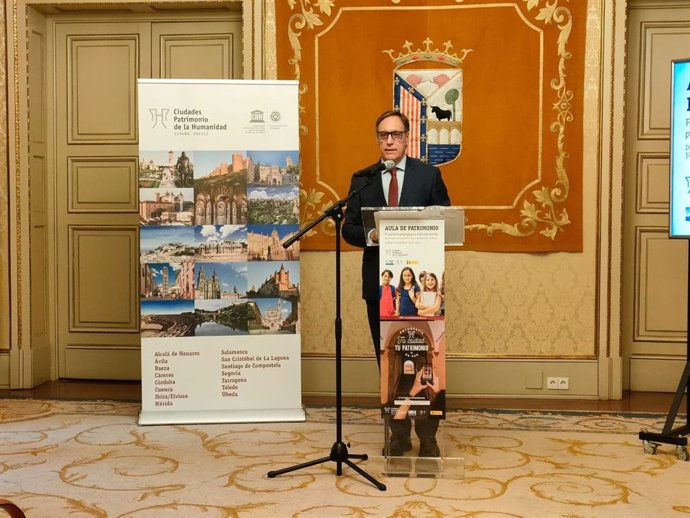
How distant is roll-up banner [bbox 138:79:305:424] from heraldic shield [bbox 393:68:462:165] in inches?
35.6

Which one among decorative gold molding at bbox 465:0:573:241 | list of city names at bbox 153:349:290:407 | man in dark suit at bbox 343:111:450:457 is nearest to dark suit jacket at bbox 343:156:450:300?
man in dark suit at bbox 343:111:450:457

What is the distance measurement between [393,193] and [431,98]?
4.49 ft

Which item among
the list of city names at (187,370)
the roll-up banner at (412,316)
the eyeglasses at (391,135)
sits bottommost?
the list of city names at (187,370)

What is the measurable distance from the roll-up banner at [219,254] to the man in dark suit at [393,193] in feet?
2.26

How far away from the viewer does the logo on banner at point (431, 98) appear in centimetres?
529

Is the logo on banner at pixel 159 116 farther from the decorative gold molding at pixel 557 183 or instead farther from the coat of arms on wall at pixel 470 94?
the decorative gold molding at pixel 557 183

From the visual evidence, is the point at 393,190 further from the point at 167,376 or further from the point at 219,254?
the point at 167,376

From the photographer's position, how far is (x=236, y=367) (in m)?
4.75

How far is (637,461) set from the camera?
3.95 metres

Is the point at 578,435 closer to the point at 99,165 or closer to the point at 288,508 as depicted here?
the point at 288,508

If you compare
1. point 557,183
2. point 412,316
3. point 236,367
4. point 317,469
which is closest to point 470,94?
point 557,183

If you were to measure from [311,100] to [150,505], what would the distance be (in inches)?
113

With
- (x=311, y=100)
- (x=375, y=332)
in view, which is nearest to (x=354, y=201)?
(x=375, y=332)

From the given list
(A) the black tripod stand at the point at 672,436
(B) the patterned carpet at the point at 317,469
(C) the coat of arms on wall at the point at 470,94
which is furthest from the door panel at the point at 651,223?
(A) the black tripod stand at the point at 672,436
